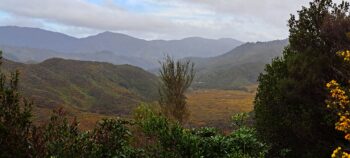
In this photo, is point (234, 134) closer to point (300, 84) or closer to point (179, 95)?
point (300, 84)

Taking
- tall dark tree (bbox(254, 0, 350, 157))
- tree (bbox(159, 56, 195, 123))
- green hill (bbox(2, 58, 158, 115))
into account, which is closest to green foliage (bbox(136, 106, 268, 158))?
tall dark tree (bbox(254, 0, 350, 157))

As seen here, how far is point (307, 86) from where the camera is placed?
→ 22.3 m

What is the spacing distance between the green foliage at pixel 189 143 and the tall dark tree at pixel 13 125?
4743 millimetres

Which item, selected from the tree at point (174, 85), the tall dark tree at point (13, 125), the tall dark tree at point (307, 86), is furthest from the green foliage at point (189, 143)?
the tree at point (174, 85)

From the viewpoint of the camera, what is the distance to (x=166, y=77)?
82.2 ft

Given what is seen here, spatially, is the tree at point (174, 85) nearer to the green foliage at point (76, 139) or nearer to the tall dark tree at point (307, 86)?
the tall dark tree at point (307, 86)

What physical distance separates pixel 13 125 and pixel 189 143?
5962mm

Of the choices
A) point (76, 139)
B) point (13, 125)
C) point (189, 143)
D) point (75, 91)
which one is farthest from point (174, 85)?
point (75, 91)

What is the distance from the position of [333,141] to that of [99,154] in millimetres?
14174

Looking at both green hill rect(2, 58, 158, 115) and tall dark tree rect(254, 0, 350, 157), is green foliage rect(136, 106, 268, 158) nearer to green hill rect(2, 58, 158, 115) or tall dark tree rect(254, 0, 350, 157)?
tall dark tree rect(254, 0, 350, 157)

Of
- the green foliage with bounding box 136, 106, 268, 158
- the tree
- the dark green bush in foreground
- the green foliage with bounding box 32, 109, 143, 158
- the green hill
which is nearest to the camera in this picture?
the dark green bush in foreground

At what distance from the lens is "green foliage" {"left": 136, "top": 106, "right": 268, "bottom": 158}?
14.5 metres

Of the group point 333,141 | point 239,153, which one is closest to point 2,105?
point 239,153

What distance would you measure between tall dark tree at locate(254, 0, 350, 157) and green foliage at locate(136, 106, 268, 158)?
5.88 m
